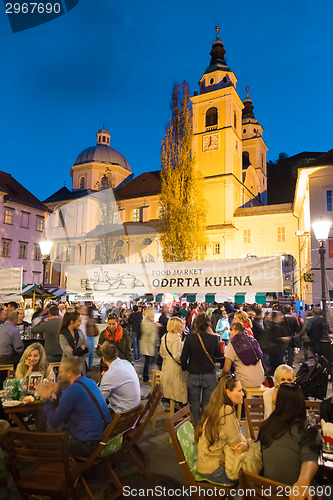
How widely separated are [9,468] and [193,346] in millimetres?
3419

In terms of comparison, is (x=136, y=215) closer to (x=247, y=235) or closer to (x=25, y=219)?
(x=25, y=219)

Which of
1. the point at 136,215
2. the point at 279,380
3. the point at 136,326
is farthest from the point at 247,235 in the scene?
the point at 279,380

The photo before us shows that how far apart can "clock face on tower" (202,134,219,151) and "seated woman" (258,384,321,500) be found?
4210 centimetres

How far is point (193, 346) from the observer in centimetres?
639

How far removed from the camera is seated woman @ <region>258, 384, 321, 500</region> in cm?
308

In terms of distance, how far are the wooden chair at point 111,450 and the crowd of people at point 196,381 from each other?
17 centimetres

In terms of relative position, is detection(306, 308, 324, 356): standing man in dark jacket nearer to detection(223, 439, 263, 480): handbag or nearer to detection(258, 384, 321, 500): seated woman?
detection(223, 439, 263, 480): handbag

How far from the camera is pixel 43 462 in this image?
3.72 meters

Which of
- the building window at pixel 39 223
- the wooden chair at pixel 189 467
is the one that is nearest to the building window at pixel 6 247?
the building window at pixel 39 223

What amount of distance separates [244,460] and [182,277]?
590cm

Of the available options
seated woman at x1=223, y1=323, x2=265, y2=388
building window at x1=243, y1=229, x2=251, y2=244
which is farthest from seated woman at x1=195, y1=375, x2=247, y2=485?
building window at x1=243, y1=229, x2=251, y2=244

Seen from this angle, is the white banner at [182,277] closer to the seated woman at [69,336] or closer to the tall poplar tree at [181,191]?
the seated woman at [69,336]

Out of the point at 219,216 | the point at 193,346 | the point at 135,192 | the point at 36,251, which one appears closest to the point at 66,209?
the point at 135,192

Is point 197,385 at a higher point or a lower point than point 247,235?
lower
